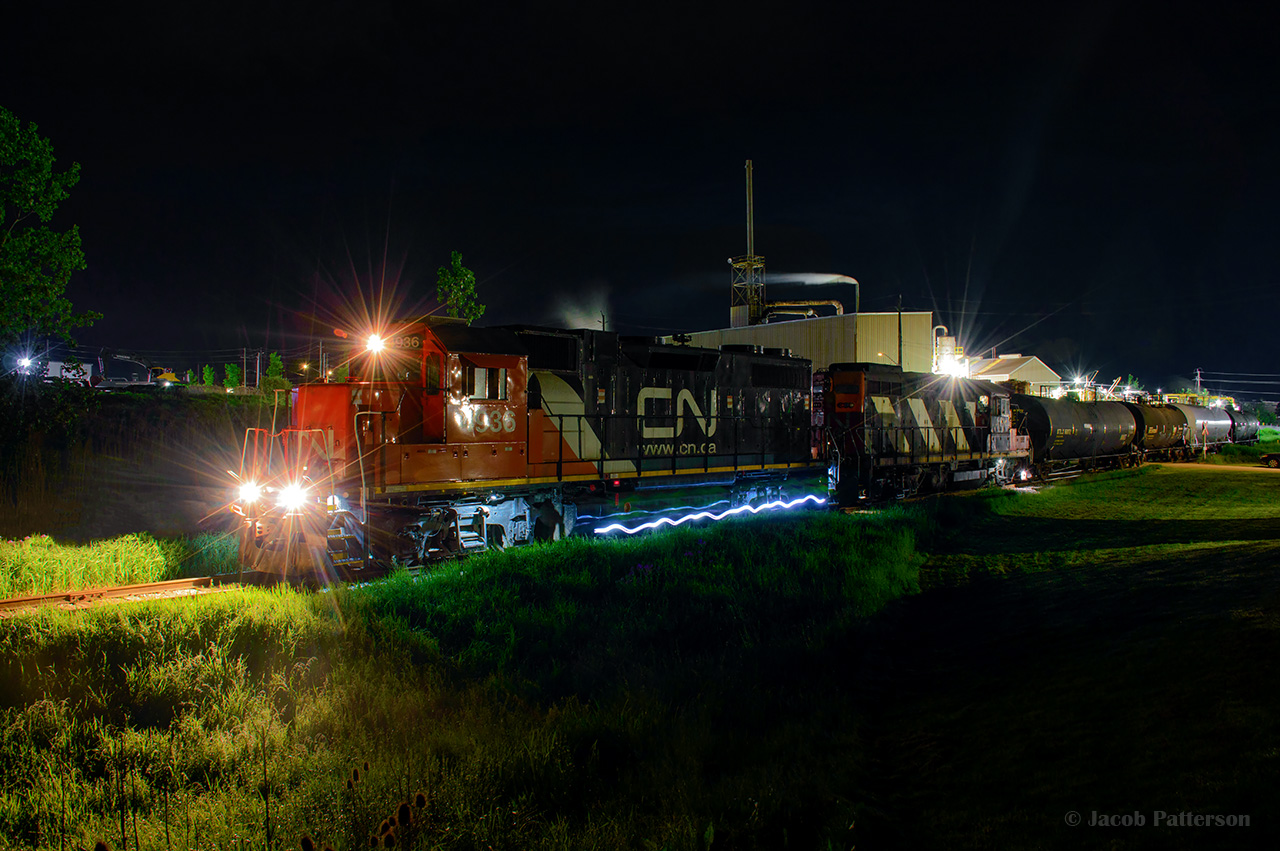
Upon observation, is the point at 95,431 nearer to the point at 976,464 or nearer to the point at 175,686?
the point at 175,686

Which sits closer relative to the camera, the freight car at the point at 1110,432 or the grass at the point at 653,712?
the grass at the point at 653,712

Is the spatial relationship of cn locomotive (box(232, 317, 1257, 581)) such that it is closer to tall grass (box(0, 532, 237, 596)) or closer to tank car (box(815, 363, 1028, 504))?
tank car (box(815, 363, 1028, 504))

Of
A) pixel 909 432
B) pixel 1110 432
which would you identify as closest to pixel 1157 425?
pixel 1110 432

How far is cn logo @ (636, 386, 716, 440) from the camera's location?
48.8 ft

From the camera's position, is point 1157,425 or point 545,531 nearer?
point 545,531

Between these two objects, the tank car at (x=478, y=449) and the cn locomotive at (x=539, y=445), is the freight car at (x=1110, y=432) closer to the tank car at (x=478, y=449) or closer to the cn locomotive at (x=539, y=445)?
the cn locomotive at (x=539, y=445)

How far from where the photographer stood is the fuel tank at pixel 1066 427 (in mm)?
26688

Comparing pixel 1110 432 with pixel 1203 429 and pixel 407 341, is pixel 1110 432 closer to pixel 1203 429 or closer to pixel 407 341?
pixel 1203 429

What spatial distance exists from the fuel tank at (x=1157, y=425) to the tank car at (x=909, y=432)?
34.1 feet

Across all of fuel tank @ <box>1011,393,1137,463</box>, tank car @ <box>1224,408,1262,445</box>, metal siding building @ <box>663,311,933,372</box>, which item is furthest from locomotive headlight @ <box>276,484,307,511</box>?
tank car @ <box>1224,408,1262,445</box>

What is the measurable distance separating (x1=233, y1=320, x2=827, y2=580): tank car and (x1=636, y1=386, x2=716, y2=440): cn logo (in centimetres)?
3

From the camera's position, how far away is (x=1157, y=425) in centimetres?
3391

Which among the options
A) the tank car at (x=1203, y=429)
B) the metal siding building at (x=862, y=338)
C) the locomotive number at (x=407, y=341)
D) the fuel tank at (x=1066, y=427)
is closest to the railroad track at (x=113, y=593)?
the locomotive number at (x=407, y=341)

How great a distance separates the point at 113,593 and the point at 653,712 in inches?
298
